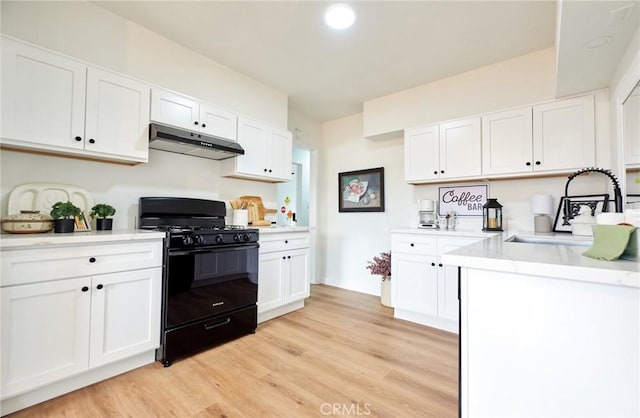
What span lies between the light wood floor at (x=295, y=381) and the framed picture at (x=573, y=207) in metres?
1.41

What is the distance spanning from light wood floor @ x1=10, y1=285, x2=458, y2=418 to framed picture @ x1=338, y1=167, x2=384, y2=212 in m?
1.84

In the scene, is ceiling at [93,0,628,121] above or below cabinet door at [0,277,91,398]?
above

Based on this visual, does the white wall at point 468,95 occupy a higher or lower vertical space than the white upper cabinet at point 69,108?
higher

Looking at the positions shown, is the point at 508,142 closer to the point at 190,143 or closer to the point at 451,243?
the point at 451,243

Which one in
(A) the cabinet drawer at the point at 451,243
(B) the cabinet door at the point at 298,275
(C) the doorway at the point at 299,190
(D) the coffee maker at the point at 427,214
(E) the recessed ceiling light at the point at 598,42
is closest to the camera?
(E) the recessed ceiling light at the point at 598,42

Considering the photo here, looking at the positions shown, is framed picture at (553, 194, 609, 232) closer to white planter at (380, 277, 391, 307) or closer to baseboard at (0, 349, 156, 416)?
white planter at (380, 277, 391, 307)

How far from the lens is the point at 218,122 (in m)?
2.73

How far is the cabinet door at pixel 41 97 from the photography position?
1.66 meters

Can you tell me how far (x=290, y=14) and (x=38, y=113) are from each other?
1.87 m

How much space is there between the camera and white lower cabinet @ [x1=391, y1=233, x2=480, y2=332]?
103 inches

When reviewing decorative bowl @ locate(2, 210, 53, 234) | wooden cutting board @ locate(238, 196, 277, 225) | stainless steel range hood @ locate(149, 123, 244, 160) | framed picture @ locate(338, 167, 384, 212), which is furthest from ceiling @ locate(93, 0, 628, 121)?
decorative bowl @ locate(2, 210, 53, 234)

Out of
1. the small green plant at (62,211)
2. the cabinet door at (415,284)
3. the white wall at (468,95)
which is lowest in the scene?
the cabinet door at (415,284)

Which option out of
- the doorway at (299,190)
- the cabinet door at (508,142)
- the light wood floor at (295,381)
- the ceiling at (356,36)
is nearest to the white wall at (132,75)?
the ceiling at (356,36)

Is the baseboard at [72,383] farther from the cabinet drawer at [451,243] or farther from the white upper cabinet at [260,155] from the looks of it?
the cabinet drawer at [451,243]
